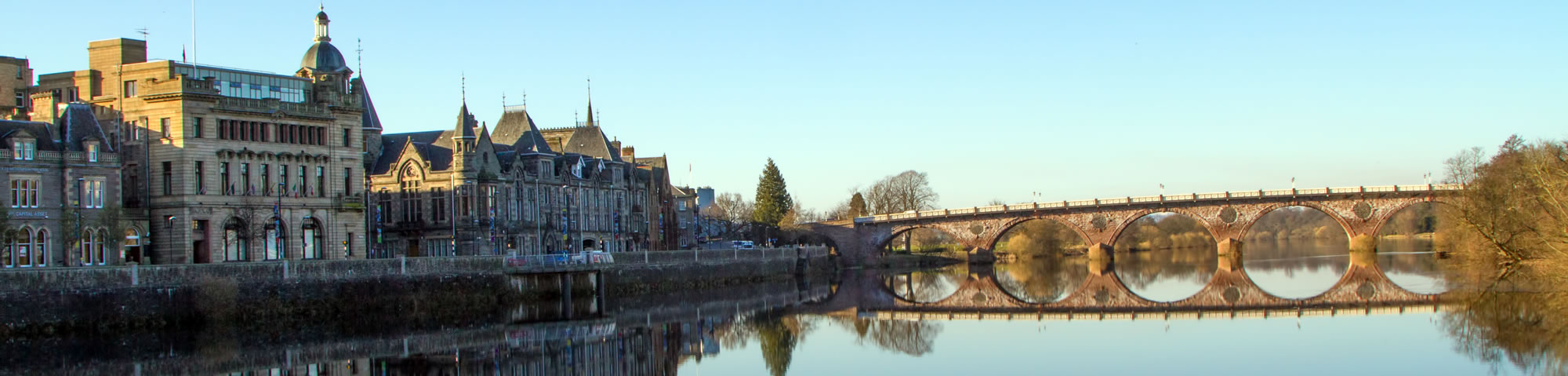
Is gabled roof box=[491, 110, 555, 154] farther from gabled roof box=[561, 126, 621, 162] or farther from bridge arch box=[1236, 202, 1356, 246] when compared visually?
bridge arch box=[1236, 202, 1356, 246]

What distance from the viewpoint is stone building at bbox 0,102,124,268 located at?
48875 mm

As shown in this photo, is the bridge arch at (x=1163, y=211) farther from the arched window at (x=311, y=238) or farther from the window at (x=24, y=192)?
the window at (x=24, y=192)

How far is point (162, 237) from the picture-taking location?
5425 centimetres

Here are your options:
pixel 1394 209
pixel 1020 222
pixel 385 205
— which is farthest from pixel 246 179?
pixel 1394 209

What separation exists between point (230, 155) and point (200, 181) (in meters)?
1.55

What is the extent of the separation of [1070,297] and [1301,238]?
12774cm

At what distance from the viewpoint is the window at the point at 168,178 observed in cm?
5428

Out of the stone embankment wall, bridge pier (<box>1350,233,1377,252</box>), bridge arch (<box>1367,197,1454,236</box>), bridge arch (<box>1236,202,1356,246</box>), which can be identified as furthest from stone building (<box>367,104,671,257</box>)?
bridge arch (<box>1367,197,1454,236</box>)

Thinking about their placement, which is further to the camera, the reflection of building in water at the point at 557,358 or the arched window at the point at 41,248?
the arched window at the point at 41,248

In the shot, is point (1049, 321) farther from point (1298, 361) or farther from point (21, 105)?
point (21, 105)

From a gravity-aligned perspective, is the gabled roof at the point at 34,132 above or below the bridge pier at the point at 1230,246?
above

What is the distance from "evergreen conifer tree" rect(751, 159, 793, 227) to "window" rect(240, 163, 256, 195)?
6788 cm

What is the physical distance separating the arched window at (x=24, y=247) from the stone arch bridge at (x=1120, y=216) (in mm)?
68432

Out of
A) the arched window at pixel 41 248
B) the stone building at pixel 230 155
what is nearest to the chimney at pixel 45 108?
the stone building at pixel 230 155
